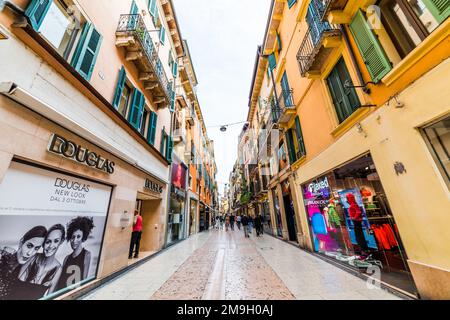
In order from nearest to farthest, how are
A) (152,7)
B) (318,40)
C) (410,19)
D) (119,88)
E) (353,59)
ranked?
1. (410,19)
2. (353,59)
3. (318,40)
4. (119,88)
5. (152,7)

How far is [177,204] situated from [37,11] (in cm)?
1021

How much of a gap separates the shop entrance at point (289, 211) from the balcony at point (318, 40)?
635 centimetres

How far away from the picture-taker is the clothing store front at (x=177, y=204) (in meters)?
9.98

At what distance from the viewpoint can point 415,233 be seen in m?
3.10

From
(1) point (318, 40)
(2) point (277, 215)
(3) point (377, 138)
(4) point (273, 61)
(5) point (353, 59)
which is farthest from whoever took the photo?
(2) point (277, 215)

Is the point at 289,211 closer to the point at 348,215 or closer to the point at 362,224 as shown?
the point at 348,215

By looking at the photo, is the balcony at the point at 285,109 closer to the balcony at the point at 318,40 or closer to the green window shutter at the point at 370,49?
the balcony at the point at 318,40

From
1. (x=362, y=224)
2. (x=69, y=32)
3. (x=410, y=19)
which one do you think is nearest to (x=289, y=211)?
(x=362, y=224)

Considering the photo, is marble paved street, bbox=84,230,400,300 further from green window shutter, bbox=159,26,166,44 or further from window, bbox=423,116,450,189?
green window shutter, bbox=159,26,166,44

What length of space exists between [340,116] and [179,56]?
1295 cm

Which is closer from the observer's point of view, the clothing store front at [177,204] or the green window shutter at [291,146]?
the green window shutter at [291,146]

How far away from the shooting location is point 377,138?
12.6 feet

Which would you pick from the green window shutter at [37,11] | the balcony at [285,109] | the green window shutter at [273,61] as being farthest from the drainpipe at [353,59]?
the green window shutter at [273,61]

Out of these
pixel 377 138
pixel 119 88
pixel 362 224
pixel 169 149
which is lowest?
pixel 362 224
